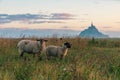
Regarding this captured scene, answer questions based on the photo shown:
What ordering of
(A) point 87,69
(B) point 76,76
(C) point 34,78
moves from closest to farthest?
(C) point 34,78, (B) point 76,76, (A) point 87,69

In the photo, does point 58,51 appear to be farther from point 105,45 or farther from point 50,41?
point 105,45

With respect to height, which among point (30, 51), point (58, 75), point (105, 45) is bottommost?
point (105, 45)

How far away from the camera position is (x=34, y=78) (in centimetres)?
938

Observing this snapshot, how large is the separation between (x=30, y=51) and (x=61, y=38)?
328 inches

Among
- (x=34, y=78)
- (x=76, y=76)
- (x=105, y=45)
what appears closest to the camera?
(x=34, y=78)

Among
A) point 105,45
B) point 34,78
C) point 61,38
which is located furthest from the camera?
point 105,45

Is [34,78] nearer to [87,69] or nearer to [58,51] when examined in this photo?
→ [87,69]

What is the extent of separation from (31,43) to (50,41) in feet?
26.6

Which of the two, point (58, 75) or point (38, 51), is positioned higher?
point (58, 75)

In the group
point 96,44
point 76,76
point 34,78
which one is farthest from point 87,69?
point 96,44

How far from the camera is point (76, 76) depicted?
998 cm

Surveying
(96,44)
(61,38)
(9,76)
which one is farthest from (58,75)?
(96,44)

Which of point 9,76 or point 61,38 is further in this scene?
point 61,38

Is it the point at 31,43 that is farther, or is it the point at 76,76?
the point at 31,43
